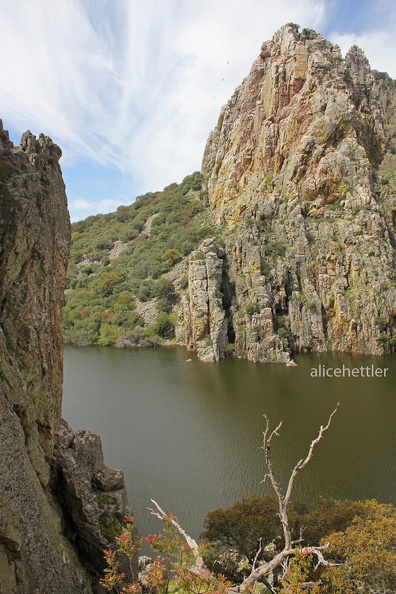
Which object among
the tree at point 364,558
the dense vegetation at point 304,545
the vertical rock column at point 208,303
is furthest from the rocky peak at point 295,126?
the tree at point 364,558

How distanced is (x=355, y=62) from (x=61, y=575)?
115 m

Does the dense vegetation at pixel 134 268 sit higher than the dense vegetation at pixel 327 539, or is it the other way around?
the dense vegetation at pixel 134 268

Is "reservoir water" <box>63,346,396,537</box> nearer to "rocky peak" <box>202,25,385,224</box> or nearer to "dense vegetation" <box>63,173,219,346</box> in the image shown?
"dense vegetation" <box>63,173,219,346</box>

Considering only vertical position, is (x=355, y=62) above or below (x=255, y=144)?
above

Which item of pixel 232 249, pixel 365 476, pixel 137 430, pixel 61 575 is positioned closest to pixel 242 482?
pixel 365 476

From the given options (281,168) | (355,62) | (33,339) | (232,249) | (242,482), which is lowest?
(242,482)

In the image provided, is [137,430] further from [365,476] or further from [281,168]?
[281,168]

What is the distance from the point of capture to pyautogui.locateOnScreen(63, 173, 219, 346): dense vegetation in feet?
222

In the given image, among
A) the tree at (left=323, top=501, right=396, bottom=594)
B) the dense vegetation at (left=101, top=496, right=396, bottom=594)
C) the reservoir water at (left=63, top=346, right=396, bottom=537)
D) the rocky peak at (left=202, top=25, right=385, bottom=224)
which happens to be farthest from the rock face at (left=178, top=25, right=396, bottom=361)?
the tree at (left=323, top=501, right=396, bottom=594)

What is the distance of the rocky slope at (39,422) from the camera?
8.01 metres

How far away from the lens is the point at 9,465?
793 centimetres

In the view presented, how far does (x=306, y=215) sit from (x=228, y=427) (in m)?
45.1

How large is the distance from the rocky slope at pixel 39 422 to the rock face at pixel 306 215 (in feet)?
134

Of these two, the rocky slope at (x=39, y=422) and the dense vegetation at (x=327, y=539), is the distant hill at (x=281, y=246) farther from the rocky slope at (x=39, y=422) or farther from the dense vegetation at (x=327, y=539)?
the rocky slope at (x=39, y=422)
